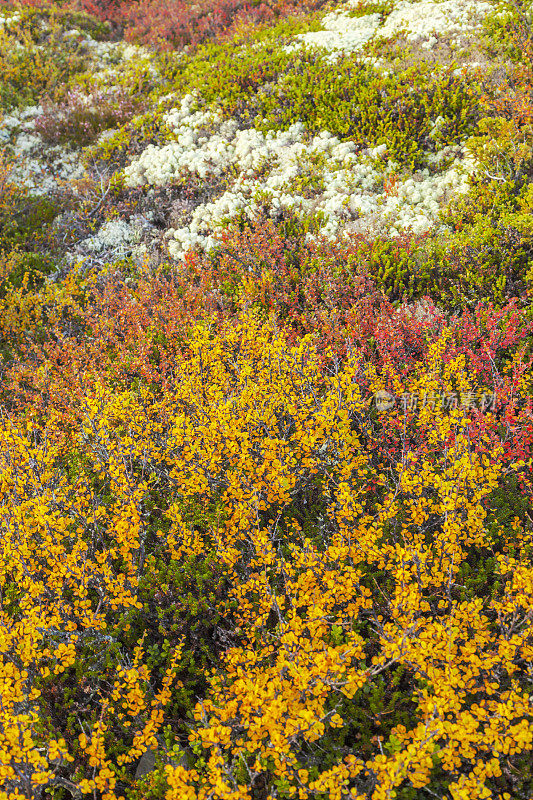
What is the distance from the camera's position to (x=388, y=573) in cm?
419

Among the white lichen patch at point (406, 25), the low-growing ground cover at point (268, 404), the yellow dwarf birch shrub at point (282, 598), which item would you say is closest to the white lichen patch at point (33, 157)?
the low-growing ground cover at point (268, 404)

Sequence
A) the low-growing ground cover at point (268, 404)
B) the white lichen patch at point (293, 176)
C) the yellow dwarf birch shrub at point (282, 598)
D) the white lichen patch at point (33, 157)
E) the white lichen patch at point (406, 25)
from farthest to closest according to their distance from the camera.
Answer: the white lichen patch at point (33, 157)
the white lichen patch at point (406, 25)
the white lichen patch at point (293, 176)
the low-growing ground cover at point (268, 404)
the yellow dwarf birch shrub at point (282, 598)

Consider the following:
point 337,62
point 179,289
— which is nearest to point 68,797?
point 179,289

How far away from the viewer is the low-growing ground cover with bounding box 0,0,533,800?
3.05 metres

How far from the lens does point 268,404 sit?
16.9ft

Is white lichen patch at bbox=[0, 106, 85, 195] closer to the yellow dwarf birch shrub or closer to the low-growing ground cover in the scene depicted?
the low-growing ground cover

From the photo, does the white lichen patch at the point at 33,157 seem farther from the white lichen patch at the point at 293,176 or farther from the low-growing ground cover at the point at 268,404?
the white lichen patch at the point at 293,176

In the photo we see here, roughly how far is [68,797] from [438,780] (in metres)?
2.51

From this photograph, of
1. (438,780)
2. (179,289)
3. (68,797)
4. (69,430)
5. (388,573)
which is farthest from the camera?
(179,289)

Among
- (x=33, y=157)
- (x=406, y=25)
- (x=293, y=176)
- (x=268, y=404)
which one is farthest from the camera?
(x=33, y=157)

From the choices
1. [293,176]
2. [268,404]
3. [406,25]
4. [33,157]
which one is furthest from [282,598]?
[406,25]

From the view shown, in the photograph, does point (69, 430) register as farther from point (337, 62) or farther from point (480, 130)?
point (337, 62)

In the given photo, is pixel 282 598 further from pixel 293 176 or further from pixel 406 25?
pixel 406 25

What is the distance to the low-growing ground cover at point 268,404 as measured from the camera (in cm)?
305
